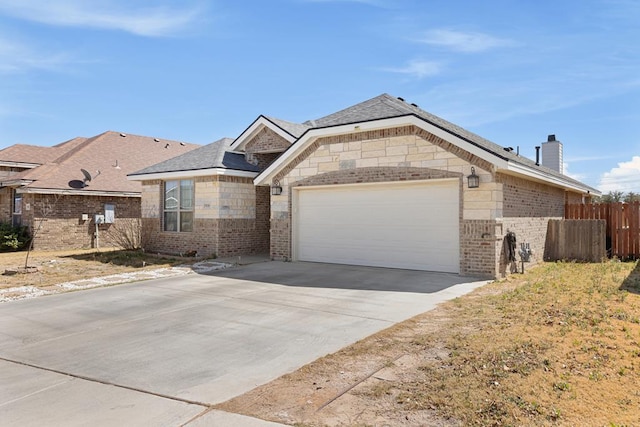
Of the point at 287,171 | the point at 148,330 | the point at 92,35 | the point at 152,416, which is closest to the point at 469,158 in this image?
the point at 287,171

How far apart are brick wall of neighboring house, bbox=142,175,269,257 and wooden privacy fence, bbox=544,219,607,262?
10570 millimetres

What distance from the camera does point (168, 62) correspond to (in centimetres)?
1511

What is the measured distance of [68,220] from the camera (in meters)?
19.7

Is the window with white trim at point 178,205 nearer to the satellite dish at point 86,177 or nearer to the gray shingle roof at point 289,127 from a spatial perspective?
the gray shingle roof at point 289,127

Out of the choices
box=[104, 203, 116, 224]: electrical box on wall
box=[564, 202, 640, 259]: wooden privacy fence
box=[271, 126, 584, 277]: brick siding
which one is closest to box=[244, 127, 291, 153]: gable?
box=[271, 126, 584, 277]: brick siding

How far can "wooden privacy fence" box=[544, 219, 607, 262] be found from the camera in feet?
45.6

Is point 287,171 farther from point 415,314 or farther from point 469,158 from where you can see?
point 415,314

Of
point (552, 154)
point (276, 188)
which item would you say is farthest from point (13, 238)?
point (552, 154)

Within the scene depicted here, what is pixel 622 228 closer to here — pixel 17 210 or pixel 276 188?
pixel 276 188

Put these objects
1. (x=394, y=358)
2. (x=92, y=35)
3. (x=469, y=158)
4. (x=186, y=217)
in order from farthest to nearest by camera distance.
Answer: (x=186, y=217) → (x=92, y=35) → (x=469, y=158) → (x=394, y=358)

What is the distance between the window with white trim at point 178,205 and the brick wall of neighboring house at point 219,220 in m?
0.24

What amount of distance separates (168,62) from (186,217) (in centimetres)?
575

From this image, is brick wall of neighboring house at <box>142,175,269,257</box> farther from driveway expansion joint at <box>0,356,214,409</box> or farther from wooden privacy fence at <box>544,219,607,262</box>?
wooden privacy fence at <box>544,219,607,262</box>

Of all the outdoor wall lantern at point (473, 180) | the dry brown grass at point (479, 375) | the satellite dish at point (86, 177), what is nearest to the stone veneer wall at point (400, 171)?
the outdoor wall lantern at point (473, 180)
